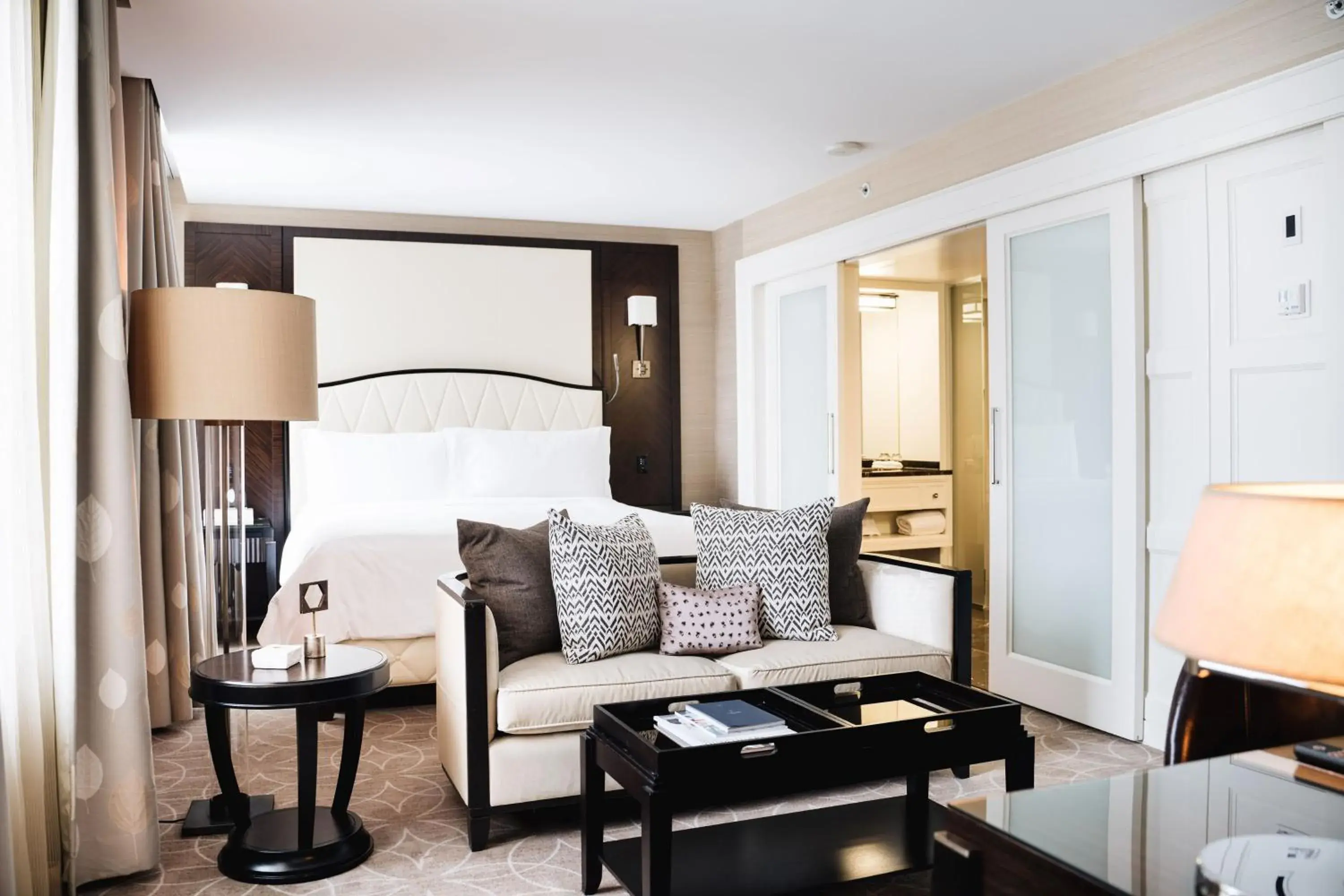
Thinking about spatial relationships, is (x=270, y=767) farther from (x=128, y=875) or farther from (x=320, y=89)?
(x=320, y=89)

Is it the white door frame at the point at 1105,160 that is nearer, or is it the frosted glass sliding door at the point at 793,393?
the white door frame at the point at 1105,160

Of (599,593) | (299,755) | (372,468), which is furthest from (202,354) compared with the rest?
(372,468)

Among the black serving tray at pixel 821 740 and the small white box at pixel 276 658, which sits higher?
the small white box at pixel 276 658

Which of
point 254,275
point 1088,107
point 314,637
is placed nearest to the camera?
point 314,637

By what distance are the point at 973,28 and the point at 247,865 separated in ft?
11.1

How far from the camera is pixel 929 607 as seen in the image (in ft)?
11.1

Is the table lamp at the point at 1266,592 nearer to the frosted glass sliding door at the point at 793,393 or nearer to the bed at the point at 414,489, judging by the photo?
the bed at the point at 414,489

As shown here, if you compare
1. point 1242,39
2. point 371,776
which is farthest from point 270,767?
point 1242,39

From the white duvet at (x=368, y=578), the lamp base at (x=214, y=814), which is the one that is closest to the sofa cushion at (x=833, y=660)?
the white duvet at (x=368, y=578)

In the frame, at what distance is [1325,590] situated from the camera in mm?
985

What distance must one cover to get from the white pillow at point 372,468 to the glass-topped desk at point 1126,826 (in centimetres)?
467

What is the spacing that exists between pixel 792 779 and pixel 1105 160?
269cm

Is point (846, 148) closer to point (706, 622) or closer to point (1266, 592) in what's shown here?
point (706, 622)

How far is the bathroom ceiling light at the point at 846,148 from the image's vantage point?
16.3 feet
